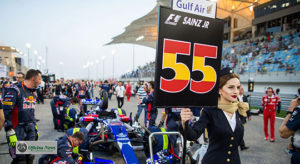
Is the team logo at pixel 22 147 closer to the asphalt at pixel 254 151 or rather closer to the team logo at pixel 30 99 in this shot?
the team logo at pixel 30 99

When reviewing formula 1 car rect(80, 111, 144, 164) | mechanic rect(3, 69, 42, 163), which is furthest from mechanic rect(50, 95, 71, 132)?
mechanic rect(3, 69, 42, 163)

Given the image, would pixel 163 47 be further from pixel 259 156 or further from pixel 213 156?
pixel 259 156

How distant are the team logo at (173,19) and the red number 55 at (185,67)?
0.45 feet

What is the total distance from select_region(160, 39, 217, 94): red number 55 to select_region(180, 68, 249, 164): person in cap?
267 millimetres

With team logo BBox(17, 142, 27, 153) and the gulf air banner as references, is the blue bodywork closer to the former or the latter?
team logo BBox(17, 142, 27, 153)

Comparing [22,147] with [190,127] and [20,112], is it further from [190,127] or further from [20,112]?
[20,112]

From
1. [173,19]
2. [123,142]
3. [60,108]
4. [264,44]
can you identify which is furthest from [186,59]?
[264,44]

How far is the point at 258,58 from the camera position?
17828 mm

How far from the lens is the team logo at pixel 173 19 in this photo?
142cm

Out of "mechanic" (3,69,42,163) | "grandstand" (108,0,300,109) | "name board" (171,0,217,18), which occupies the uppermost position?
"grandstand" (108,0,300,109)

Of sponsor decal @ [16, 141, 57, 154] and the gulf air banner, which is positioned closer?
the gulf air banner

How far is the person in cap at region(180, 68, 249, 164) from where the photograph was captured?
172 cm

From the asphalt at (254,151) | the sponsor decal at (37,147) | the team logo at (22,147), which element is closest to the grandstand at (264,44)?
the asphalt at (254,151)

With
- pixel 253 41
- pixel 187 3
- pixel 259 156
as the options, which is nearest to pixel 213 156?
pixel 187 3
